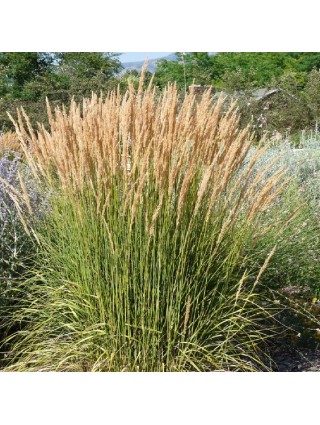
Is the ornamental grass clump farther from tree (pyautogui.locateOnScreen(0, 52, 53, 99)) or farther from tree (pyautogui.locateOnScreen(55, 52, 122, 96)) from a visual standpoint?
tree (pyautogui.locateOnScreen(55, 52, 122, 96))

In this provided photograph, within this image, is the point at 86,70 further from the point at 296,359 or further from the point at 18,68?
the point at 296,359

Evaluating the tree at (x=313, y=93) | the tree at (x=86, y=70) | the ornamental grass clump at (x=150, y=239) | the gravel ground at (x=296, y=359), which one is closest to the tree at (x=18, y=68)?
the tree at (x=86, y=70)

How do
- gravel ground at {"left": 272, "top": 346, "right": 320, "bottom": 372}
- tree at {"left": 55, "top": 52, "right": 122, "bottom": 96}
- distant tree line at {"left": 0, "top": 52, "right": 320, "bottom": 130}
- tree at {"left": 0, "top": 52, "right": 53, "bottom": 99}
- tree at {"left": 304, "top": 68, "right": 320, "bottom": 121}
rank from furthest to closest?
tree at {"left": 304, "top": 68, "right": 320, "bottom": 121}, tree at {"left": 55, "top": 52, "right": 122, "bottom": 96}, distant tree line at {"left": 0, "top": 52, "right": 320, "bottom": 130}, tree at {"left": 0, "top": 52, "right": 53, "bottom": 99}, gravel ground at {"left": 272, "top": 346, "right": 320, "bottom": 372}

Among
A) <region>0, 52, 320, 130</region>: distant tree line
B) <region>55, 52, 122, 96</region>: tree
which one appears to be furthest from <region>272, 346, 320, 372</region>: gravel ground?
<region>55, 52, 122, 96</region>: tree

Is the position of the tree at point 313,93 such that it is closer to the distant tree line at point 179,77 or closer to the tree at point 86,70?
the distant tree line at point 179,77

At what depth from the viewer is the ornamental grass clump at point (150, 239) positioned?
271 cm

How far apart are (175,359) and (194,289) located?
332 millimetres

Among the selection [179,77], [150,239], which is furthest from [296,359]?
[179,77]

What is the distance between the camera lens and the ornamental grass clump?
2705mm

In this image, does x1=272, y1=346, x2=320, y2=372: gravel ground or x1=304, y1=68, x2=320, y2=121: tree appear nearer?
x1=272, y1=346, x2=320, y2=372: gravel ground
